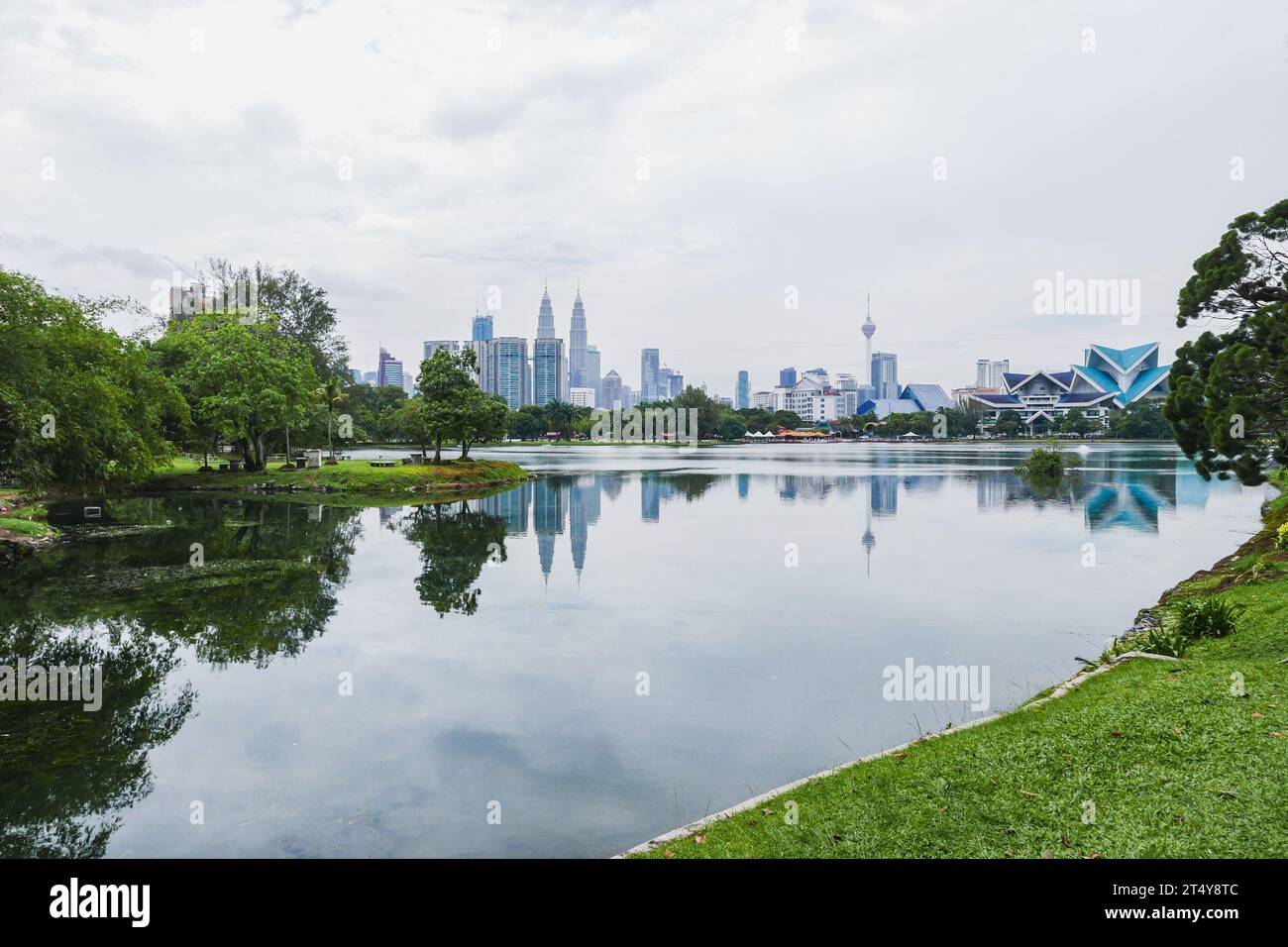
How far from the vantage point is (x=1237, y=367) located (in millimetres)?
13562

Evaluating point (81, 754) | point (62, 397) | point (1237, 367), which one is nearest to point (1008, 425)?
point (1237, 367)

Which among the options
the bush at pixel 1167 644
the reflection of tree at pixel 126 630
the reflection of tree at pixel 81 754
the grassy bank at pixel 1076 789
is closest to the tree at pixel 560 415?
the reflection of tree at pixel 126 630

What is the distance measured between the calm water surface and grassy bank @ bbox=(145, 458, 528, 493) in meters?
12.8

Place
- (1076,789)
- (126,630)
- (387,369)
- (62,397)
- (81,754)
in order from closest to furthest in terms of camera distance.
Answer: (1076,789), (81,754), (126,630), (62,397), (387,369)

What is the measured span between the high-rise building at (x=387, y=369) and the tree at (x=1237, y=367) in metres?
176

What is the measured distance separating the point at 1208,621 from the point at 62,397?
26.4 metres

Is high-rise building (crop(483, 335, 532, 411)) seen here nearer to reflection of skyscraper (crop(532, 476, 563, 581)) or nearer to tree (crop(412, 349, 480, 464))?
tree (crop(412, 349, 480, 464))

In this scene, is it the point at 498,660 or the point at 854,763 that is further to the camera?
the point at 498,660

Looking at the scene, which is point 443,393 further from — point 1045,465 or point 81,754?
point 81,754

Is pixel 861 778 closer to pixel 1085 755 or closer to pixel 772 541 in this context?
pixel 1085 755


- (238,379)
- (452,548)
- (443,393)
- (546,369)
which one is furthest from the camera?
(546,369)

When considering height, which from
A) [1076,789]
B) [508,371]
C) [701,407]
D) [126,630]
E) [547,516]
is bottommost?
[126,630]

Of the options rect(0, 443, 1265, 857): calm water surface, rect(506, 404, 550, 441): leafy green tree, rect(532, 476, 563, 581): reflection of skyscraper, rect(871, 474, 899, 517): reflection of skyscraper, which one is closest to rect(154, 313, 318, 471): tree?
rect(532, 476, 563, 581): reflection of skyscraper

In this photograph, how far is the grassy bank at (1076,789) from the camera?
16.9 ft
